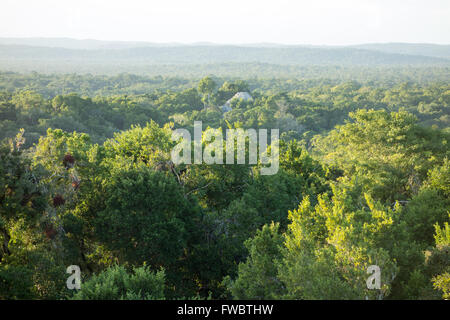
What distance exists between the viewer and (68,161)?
15.1m

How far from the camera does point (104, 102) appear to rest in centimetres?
6719

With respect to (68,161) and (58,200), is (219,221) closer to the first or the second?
(58,200)

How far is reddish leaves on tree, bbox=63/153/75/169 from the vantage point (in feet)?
49.5

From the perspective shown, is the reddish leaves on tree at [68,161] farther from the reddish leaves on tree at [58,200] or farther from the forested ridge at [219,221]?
the reddish leaves on tree at [58,200]

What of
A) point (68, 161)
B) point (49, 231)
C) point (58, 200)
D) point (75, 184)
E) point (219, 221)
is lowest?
point (219, 221)

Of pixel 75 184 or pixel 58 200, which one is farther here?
pixel 75 184

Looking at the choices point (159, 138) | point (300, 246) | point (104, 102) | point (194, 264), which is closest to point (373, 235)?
point (300, 246)

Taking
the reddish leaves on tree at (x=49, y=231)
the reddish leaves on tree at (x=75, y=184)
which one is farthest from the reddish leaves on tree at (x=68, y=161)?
the reddish leaves on tree at (x=49, y=231)

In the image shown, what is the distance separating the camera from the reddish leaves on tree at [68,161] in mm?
15086

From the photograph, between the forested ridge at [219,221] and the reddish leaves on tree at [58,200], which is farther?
the reddish leaves on tree at [58,200]

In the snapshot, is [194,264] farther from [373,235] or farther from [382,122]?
[382,122]

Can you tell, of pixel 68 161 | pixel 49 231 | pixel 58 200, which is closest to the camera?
pixel 49 231

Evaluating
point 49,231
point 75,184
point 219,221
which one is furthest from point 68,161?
point 219,221

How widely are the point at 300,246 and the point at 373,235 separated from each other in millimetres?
2589
